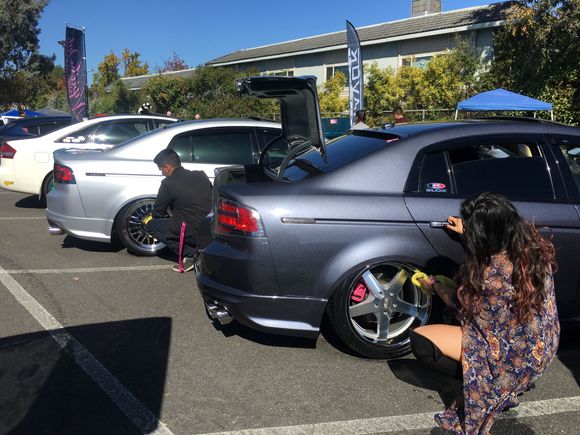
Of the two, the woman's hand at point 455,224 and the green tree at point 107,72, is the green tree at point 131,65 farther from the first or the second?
the woman's hand at point 455,224

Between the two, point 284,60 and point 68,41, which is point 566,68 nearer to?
point 68,41

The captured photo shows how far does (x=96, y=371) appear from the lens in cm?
336

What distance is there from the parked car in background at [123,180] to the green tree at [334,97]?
16.2 m

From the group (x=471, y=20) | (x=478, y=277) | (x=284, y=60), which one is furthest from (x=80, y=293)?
(x=284, y=60)

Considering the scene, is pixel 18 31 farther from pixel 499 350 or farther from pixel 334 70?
pixel 499 350

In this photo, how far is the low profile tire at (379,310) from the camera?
135 inches

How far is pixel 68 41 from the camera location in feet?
51.6

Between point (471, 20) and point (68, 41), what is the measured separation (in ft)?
45.1

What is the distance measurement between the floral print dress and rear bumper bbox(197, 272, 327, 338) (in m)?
1.05

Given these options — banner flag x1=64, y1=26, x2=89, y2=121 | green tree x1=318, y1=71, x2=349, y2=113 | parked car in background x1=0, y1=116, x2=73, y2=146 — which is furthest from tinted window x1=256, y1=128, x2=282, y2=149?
green tree x1=318, y1=71, x2=349, y2=113

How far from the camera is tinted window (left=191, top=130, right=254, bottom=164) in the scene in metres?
6.36

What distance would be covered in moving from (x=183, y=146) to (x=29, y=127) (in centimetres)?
503

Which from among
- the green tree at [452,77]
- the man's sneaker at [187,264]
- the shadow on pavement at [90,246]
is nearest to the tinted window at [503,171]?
the man's sneaker at [187,264]

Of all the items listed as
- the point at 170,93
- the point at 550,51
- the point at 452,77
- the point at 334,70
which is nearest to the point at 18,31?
the point at 170,93
